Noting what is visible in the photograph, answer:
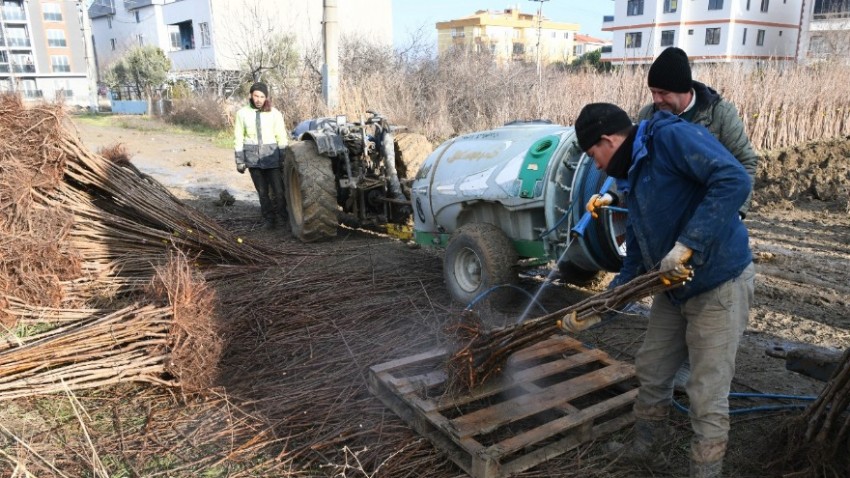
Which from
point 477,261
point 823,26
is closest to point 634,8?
point 823,26

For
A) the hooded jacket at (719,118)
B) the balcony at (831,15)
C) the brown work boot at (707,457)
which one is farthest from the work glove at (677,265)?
the balcony at (831,15)

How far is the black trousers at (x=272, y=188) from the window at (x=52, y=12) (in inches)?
2481

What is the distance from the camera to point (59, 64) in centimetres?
5725

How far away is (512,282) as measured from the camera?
445 cm

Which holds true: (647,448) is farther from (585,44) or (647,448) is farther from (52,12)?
(585,44)

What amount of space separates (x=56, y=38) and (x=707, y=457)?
68.9m

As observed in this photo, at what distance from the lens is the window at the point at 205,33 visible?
37469mm

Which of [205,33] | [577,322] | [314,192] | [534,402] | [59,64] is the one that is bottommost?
[534,402]

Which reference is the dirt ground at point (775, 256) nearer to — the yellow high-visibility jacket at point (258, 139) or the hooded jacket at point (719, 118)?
the yellow high-visibility jacket at point (258, 139)

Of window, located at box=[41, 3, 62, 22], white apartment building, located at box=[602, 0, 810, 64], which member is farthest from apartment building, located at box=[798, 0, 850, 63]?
window, located at box=[41, 3, 62, 22]

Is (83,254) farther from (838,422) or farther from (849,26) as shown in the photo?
(849,26)

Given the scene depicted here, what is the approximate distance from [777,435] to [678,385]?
70cm

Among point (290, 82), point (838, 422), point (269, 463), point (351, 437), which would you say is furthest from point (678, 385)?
point (290, 82)

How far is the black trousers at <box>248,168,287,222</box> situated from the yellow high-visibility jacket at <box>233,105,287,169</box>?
0.16 meters
